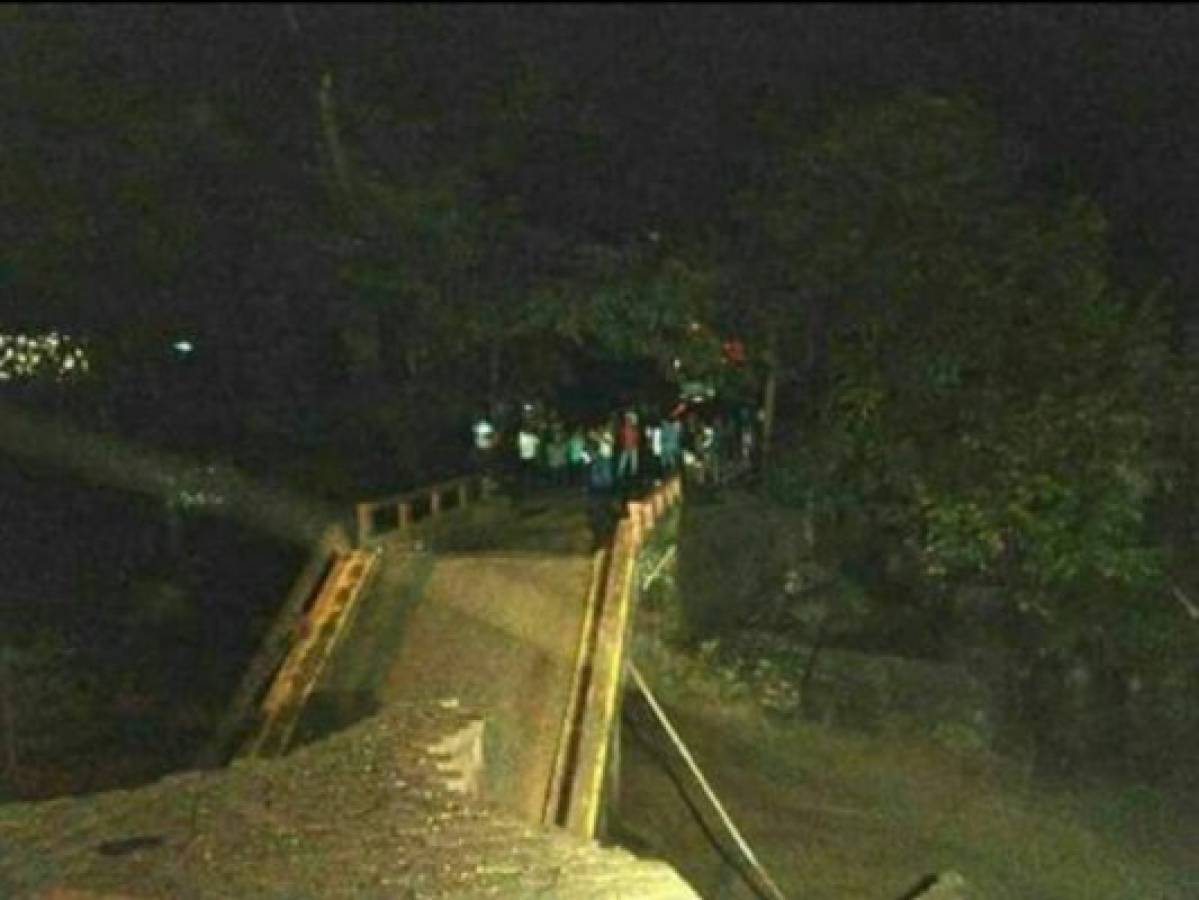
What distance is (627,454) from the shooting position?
99.4 ft

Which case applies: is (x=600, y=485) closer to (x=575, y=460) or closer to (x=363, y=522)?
(x=575, y=460)

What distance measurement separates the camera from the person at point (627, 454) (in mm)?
30169

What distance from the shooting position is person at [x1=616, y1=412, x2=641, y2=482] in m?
30.2

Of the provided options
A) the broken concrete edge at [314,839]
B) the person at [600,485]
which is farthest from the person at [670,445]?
the broken concrete edge at [314,839]

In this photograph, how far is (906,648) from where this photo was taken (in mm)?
26922

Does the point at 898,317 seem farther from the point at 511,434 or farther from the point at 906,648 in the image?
the point at 511,434

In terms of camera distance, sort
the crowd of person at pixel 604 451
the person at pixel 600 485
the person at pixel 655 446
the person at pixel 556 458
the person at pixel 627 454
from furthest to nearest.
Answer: the person at pixel 556 458 < the person at pixel 655 446 < the crowd of person at pixel 604 451 < the person at pixel 627 454 < the person at pixel 600 485

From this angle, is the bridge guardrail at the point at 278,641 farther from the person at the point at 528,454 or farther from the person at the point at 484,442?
the person at the point at 528,454

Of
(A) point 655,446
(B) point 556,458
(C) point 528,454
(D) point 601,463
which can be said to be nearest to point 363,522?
(D) point 601,463

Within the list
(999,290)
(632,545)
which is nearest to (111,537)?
(632,545)

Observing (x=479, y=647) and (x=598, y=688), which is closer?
(x=598, y=688)

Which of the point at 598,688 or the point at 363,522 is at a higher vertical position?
the point at 363,522

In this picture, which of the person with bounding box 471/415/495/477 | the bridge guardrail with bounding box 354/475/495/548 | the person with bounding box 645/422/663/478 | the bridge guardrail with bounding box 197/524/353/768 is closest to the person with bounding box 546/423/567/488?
the person with bounding box 471/415/495/477

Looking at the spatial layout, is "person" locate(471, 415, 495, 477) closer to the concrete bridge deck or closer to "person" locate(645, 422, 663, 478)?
"person" locate(645, 422, 663, 478)
